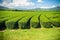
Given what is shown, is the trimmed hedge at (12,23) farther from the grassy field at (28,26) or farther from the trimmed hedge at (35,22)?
the trimmed hedge at (35,22)

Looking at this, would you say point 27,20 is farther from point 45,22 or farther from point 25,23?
point 45,22

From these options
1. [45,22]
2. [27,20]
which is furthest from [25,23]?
[45,22]

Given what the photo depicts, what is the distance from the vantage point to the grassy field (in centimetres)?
142

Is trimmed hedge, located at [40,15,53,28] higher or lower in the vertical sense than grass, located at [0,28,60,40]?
higher

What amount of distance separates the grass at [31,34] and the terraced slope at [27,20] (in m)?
0.04

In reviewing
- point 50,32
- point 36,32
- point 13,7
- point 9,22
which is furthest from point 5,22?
point 50,32

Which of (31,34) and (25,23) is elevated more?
(25,23)

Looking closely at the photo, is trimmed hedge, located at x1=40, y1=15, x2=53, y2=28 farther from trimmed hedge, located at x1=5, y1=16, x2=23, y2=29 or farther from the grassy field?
trimmed hedge, located at x1=5, y1=16, x2=23, y2=29

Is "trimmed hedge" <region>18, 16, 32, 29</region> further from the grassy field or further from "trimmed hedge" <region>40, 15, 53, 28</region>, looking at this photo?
"trimmed hedge" <region>40, 15, 53, 28</region>

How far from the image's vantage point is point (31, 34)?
1421 millimetres

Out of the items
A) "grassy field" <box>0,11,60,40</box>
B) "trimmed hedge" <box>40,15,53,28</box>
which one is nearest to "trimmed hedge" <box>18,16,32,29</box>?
"grassy field" <box>0,11,60,40</box>

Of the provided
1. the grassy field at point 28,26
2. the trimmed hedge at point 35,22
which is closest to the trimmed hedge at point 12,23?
the grassy field at point 28,26

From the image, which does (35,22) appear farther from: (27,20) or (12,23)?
(12,23)

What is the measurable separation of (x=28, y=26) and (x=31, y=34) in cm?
9
